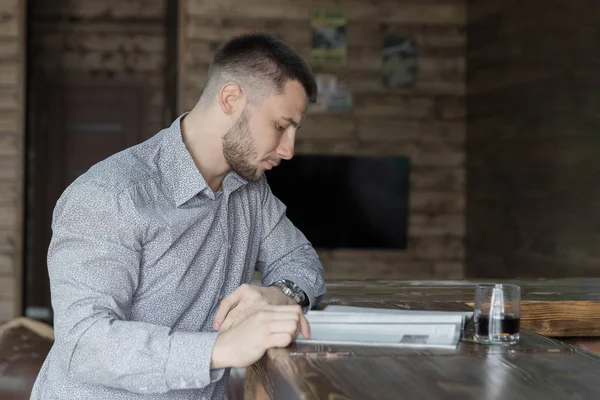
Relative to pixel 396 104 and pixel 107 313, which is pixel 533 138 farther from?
pixel 107 313

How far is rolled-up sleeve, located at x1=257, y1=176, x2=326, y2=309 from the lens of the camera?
212cm

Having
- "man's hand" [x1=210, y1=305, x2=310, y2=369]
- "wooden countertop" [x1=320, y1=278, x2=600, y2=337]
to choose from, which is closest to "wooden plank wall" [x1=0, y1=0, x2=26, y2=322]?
"wooden countertop" [x1=320, y1=278, x2=600, y2=337]

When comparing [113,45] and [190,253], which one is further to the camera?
[113,45]

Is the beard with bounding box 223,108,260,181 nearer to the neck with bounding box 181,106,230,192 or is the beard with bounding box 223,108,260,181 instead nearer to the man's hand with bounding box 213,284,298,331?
the neck with bounding box 181,106,230,192

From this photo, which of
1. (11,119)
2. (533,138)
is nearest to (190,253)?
(533,138)

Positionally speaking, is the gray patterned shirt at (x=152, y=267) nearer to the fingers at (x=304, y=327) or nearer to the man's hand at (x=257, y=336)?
the man's hand at (x=257, y=336)

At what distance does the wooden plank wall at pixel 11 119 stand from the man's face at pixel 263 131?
15.3ft

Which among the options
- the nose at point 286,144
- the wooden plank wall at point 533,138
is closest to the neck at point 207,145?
the nose at point 286,144

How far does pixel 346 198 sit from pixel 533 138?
1590mm

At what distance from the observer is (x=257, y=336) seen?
1493 millimetres

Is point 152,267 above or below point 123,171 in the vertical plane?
below

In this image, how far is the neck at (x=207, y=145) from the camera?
2010mm

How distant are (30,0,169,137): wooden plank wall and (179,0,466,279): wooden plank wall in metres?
1.48

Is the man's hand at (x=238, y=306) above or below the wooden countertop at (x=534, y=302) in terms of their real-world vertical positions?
above
